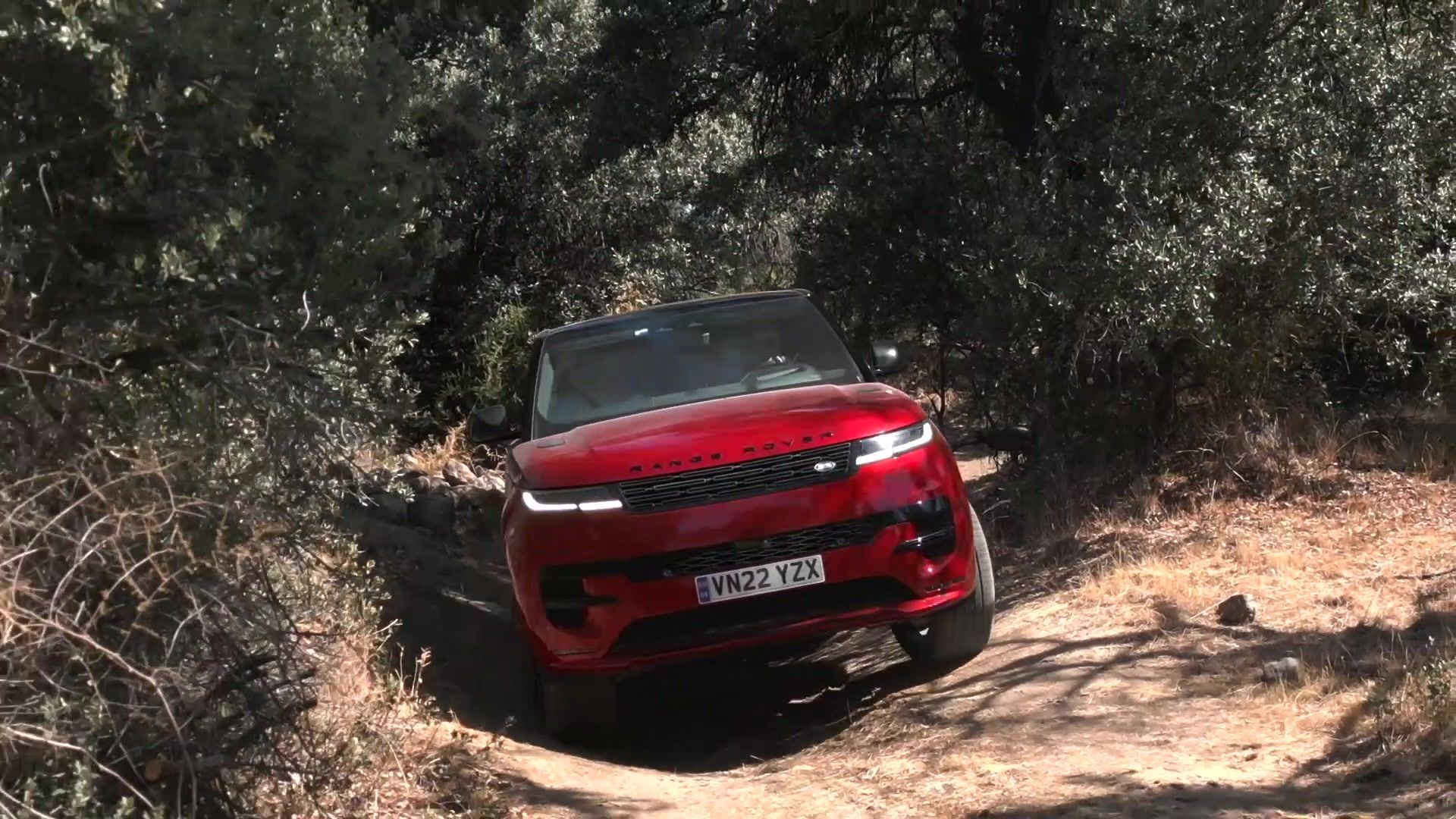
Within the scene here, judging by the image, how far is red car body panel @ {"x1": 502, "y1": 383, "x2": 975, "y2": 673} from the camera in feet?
18.2

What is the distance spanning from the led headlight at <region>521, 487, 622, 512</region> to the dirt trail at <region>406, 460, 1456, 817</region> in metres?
0.92

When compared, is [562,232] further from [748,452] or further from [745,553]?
[745,553]

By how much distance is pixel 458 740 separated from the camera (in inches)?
212

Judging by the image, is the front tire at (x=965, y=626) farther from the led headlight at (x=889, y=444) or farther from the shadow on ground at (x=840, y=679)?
the led headlight at (x=889, y=444)

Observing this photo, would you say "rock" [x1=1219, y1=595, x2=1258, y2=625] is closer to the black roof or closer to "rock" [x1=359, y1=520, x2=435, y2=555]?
the black roof

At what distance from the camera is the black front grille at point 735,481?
559 centimetres

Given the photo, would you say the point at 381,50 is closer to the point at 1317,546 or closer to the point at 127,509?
the point at 127,509

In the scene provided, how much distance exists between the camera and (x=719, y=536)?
5543 mm

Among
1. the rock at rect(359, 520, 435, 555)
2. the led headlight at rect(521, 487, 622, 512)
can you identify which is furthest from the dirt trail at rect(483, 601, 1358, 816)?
the rock at rect(359, 520, 435, 555)

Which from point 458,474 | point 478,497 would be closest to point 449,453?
point 458,474

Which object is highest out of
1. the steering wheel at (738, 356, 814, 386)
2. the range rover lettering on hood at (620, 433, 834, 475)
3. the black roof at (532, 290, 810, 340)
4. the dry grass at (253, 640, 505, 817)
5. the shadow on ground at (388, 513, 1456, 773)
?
the black roof at (532, 290, 810, 340)

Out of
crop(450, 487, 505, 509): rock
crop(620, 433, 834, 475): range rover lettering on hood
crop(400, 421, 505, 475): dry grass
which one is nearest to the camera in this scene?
crop(620, 433, 834, 475): range rover lettering on hood

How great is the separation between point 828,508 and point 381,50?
2286 mm

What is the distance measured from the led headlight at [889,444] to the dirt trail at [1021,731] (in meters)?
1.04
